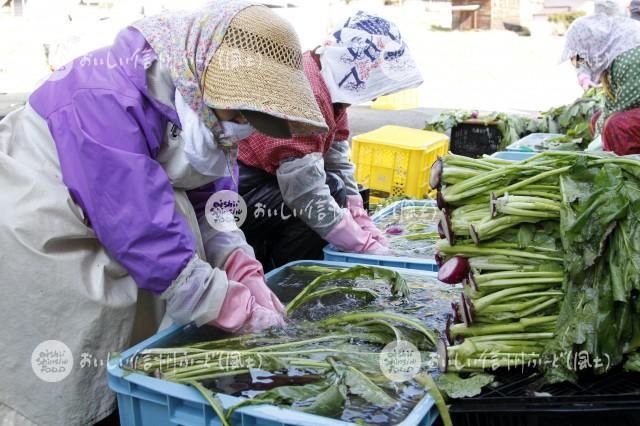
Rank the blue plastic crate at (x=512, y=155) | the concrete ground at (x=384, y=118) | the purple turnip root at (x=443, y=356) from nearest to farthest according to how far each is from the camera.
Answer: the purple turnip root at (x=443, y=356) → the blue plastic crate at (x=512, y=155) → the concrete ground at (x=384, y=118)

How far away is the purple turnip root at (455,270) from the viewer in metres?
1.96

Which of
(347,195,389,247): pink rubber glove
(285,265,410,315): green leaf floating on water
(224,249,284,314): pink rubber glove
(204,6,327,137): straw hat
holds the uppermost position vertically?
(204,6,327,137): straw hat

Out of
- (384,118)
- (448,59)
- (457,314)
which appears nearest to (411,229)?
(457,314)

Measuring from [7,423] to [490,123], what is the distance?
18.1ft

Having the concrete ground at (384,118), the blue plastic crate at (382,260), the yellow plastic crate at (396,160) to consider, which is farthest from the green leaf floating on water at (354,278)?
the concrete ground at (384,118)

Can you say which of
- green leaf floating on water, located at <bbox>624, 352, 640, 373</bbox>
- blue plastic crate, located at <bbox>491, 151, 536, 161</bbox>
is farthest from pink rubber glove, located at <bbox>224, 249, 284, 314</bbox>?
blue plastic crate, located at <bbox>491, 151, 536, 161</bbox>

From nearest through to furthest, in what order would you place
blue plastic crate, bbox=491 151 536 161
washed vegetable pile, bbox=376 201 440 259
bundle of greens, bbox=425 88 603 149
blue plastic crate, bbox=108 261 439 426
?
blue plastic crate, bbox=108 261 439 426 < washed vegetable pile, bbox=376 201 440 259 < blue plastic crate, bbox=491 151 536 161 < bundle of greens, bbox=425 88 603 149

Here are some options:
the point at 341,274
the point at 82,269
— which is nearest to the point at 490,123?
the point at 341,274

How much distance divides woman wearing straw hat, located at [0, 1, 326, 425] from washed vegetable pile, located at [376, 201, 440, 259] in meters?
1.41

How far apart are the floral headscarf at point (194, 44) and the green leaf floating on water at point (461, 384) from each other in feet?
3.39

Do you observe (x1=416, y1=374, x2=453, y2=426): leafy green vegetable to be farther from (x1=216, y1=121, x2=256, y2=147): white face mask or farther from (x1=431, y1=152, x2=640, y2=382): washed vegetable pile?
(x1=216, y1=121, x2=256, y2=147): white face mask

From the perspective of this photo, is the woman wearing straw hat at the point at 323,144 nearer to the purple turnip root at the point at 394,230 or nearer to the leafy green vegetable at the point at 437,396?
the purple turnip root at the point at 394,230

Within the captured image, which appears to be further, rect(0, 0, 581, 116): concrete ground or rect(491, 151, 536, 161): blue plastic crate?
rect(0, 0, 581, 116): concrete ground

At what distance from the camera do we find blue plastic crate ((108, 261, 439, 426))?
1.61 meters
